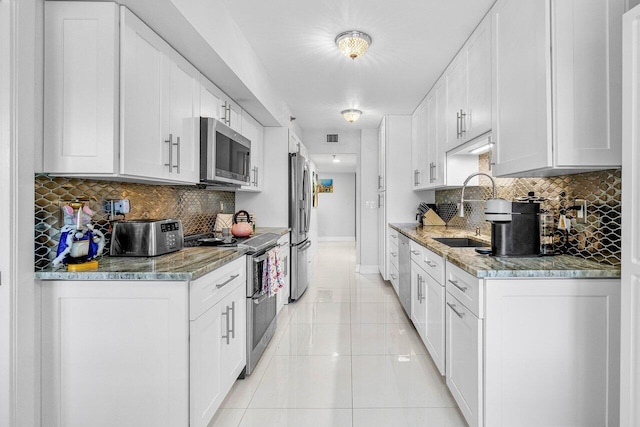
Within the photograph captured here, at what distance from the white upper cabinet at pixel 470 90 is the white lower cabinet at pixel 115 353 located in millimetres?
2131

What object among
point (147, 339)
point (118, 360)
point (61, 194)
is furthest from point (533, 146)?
point (61, 194)

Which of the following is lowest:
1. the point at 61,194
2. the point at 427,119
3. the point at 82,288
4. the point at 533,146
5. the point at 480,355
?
the point at 480,355

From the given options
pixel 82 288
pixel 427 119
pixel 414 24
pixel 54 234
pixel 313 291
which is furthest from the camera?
pixel 313 291

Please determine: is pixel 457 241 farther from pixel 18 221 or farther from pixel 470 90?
pixel 18 221

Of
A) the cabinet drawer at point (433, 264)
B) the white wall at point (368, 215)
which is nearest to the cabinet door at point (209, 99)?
the cabinet drawer at point (433, 264)

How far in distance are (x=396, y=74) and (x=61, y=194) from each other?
292 centimetres

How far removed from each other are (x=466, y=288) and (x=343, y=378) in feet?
3.60

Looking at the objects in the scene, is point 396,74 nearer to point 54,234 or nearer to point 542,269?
point 542,269

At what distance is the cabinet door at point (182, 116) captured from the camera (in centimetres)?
199

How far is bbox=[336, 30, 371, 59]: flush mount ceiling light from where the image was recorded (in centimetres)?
253

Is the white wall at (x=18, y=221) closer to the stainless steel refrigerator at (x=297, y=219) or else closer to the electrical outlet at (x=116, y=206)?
the electrical outlet at (x=116, y=206)

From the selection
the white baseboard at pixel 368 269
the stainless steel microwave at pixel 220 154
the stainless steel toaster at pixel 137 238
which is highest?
the stainless steel microwave at pixel 220 154

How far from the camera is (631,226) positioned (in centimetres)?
117

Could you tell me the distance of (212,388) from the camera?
1714mm
